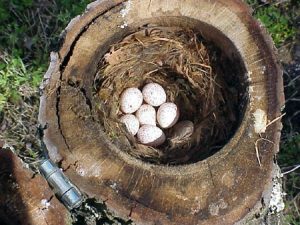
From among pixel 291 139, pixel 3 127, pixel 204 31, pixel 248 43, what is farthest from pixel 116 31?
pixel 291 139

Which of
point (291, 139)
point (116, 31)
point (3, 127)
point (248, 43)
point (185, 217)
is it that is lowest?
point (3, 127)

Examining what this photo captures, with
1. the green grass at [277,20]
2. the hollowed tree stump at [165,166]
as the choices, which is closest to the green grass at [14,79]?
the hollowed tree stump at [165,166]

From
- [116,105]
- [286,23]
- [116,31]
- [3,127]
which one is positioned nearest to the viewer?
[116,31]

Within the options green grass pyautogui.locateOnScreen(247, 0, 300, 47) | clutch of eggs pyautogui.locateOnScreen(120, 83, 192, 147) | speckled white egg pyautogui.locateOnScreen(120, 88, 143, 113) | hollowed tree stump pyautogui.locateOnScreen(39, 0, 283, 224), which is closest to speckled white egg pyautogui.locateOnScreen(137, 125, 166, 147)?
clutch of eggs pyautogui.locateOnScreen(120, 83, 192, 147)

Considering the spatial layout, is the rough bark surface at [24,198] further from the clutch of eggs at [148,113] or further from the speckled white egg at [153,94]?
the speckled white egg at [153,94]

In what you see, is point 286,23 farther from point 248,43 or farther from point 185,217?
point 185,217

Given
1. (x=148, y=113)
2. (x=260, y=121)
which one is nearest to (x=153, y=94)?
(x=148, y=113)

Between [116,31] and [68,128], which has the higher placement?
[116,31]

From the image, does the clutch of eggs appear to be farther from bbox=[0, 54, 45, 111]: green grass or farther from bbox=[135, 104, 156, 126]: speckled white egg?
bbox=[0, 54, 45, 111]: green grass
